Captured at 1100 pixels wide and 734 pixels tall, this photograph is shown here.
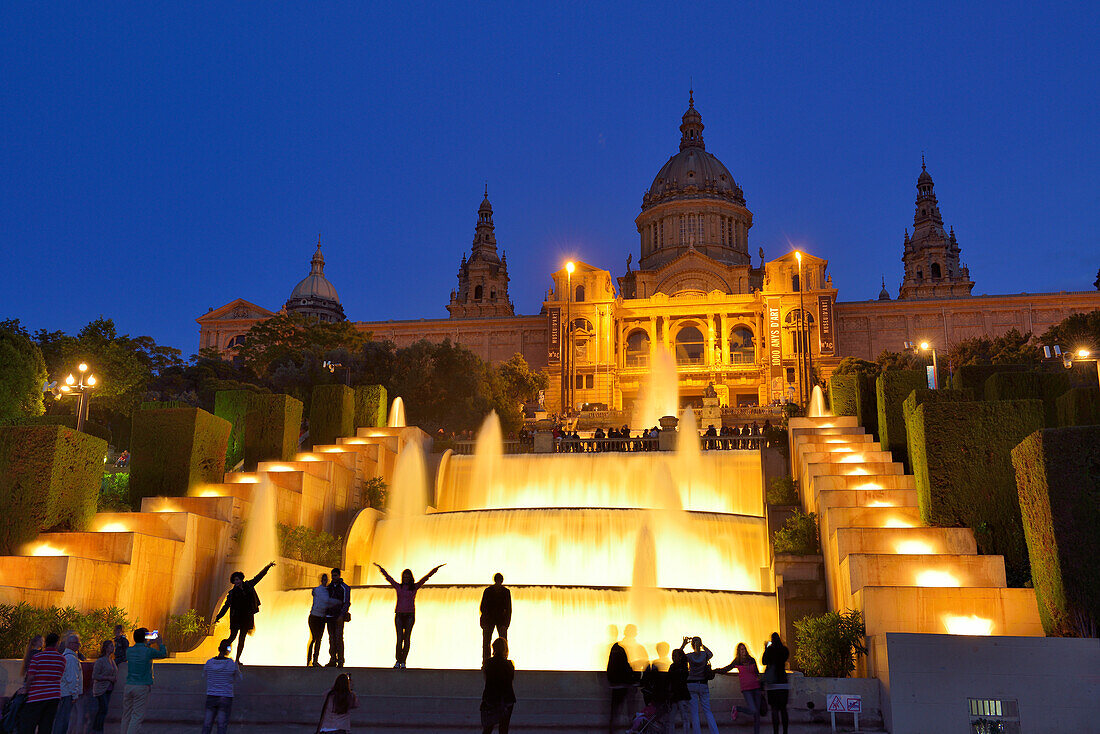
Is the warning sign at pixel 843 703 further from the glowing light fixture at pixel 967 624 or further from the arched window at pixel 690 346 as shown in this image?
the arched window at pixel 690 346

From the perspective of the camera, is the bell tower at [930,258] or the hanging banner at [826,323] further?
the bell tower at [930,258]

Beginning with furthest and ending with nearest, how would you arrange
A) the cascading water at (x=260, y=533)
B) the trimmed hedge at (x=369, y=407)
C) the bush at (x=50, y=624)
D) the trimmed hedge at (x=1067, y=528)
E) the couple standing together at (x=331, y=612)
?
the trimmed hedge at (x=369, y=407) < the cascading water at (x=260, y=533) < the bush at (x=50, y=624) < the trimmed hedge at (x=1067, y=528) < the couple standing together at (x=331, y=612)

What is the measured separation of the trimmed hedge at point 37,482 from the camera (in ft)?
59.4

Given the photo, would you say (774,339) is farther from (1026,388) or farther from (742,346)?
(1026,388)

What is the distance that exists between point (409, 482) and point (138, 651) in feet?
58.6

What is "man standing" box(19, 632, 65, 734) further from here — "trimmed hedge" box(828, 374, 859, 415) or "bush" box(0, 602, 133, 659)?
"trimmed hedge" box(828, 374, 859, 415)

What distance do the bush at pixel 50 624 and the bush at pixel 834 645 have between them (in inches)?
441

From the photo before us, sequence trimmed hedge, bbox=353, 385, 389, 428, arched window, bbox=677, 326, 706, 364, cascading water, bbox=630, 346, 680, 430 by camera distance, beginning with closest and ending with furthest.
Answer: trimmed hedge, bbox=353, 385, 389, 428 < cascading water, bbox=630, 346, 680, 430 < arched window, bbox=677, 326, 706, 364

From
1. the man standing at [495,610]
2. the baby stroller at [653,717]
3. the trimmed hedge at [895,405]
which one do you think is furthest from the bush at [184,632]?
the trimmed hedge at [895,405]

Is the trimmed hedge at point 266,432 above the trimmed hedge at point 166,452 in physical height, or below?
above

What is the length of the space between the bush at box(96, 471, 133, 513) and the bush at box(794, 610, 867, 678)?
46.0 feet

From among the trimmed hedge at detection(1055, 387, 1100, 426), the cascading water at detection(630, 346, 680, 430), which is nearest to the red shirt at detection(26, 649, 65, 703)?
the trimmed hedge at detection(1055, 387, 1100, 426)

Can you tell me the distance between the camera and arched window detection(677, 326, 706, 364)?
78.0m

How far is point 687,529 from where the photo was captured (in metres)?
21.3
